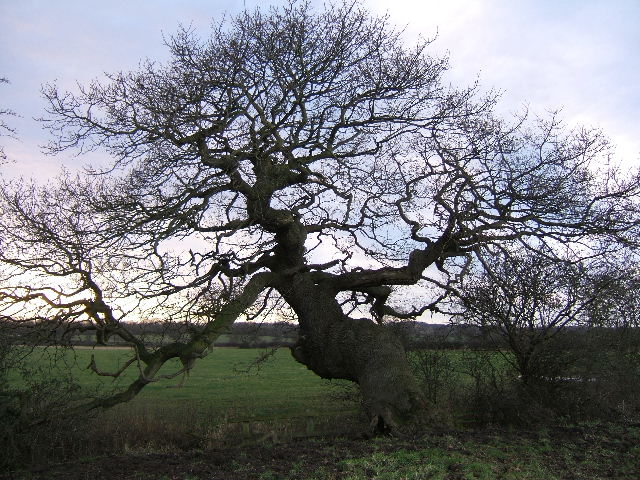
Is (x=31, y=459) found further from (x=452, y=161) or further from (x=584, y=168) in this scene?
(x=584, y=168)

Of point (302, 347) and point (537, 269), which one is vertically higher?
point (537, 269)

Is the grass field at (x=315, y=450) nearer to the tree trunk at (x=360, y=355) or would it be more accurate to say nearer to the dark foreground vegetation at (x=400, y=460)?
the dark foreground vegetation at (x=400, y=460)

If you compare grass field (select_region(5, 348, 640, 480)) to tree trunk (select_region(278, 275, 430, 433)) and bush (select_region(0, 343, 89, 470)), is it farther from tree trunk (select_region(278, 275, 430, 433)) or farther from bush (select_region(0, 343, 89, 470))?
tree trunk (select_region(278, 275, 430, 433))

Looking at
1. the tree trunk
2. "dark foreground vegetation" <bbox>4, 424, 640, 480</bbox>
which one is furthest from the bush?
the tree trunk

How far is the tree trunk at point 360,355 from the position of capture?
36.1 ft

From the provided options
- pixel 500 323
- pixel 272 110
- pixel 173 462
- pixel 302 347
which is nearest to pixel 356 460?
pixel 173 462

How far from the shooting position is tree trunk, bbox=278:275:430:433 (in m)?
11.0

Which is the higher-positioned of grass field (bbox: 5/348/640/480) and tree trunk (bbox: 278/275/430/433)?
tree trunk (bbox: 278/275/430/433)

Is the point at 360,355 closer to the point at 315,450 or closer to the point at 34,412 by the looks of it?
the point at 315,450

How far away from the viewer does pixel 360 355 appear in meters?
11.9

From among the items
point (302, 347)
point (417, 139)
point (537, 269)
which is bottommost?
point (302, 347)

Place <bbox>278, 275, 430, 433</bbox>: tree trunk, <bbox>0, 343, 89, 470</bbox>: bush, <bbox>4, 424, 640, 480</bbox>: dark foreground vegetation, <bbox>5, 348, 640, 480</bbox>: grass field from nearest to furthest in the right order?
<bbox>4, 424, 640, 480</bbox>: dark foreground vegetation < <bbox>5, 348, 640, 480</bbox>: grass field < <bbox>0, 343, 89, 470</bbox>: bush < <bbox>278, 275, 430, 433</bbox>: tree trunk

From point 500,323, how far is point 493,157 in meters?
3.63

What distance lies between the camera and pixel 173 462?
28.0 ft
